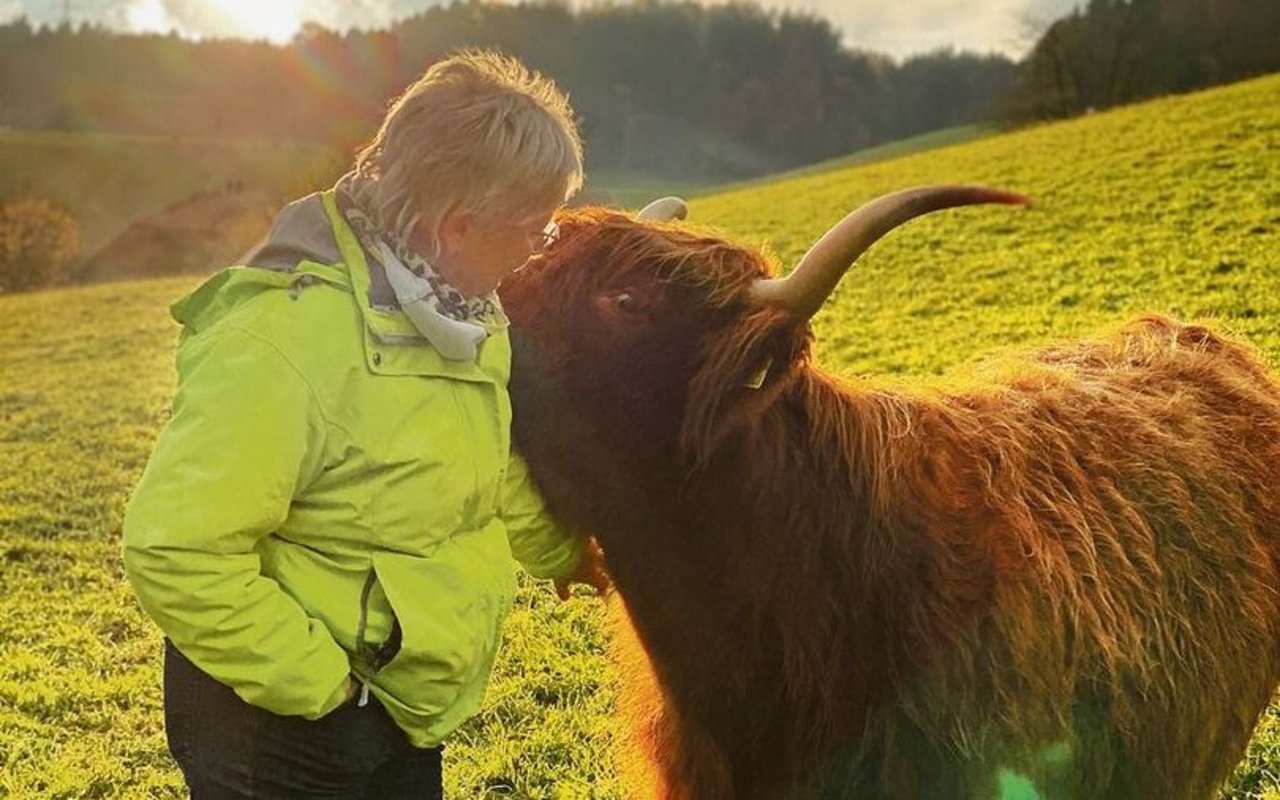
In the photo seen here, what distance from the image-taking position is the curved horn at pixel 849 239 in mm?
2553

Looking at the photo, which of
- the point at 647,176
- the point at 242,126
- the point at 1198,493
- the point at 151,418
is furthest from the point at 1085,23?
the point at 242,126

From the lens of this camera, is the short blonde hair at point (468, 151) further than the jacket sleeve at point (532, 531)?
No

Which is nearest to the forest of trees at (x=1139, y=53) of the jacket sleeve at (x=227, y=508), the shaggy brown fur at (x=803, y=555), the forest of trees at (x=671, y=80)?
the forest of trees at (x=671, y=80)

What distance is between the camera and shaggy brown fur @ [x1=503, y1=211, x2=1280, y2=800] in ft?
8.92

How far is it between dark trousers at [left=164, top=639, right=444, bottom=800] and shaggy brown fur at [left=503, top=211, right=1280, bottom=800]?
0.77 metres

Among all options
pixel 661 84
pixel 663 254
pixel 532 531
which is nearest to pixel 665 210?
pixel 663 254

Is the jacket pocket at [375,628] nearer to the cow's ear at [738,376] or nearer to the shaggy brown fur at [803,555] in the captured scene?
the shaggy brown fur at [803,555]

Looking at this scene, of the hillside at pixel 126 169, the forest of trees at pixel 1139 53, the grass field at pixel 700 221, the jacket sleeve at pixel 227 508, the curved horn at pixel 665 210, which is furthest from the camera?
the hillside at pixel 126 169

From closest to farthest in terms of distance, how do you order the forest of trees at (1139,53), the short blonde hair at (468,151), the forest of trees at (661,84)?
the short blonde hair at (468,151) < the forest of trees at (1139,53) < the forest of trees at (661,84)

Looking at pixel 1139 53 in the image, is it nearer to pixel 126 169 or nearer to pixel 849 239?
pixel 849 239

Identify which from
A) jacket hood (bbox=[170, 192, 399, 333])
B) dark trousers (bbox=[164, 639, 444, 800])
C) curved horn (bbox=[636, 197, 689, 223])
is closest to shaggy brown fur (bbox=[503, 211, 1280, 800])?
curved horn (bbox=[636, 197, 689, 223])

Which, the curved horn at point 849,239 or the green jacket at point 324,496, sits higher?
the curved horn at point 849,239

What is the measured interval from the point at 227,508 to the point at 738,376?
1.17 meters

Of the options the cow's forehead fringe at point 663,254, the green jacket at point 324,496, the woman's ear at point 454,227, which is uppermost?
the woman's ear at point 454,227
